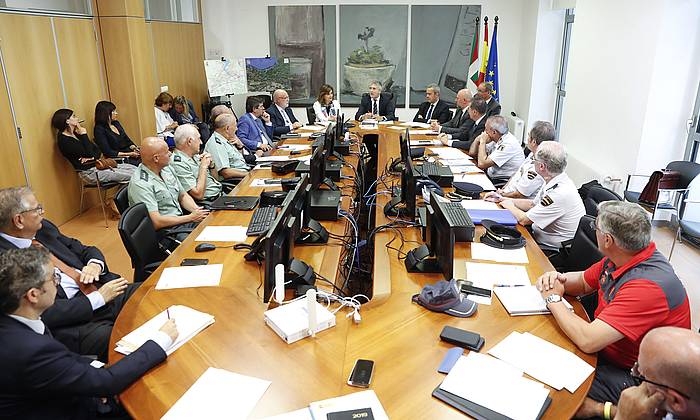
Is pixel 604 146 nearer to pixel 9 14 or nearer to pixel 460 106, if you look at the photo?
pixel 460 106

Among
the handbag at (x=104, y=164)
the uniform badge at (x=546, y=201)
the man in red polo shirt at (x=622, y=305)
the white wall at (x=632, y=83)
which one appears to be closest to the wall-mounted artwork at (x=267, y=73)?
the handbag at (x=104, y=164)

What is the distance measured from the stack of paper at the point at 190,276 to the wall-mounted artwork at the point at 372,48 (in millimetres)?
7173

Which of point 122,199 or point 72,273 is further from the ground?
point 122,199

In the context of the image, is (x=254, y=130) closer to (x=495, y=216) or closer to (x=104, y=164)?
(x=104, y=164)

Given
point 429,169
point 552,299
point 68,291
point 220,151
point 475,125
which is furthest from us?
point 475,125

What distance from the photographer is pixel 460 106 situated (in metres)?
6.89

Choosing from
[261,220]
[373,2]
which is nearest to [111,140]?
[261,220]

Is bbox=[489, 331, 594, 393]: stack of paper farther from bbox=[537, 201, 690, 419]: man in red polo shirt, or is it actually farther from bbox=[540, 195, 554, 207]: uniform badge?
bbox=[540, 195, 554, 207]: uniform badge

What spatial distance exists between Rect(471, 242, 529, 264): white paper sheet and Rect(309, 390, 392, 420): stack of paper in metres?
1.28

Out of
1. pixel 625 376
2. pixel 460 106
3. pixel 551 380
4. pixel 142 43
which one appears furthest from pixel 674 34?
pixel 142 43

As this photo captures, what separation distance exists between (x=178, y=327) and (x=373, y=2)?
831cm

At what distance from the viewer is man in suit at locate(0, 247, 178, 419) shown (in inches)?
62.4

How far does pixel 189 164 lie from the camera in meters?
4.07

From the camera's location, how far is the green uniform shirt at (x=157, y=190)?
3375 mm
